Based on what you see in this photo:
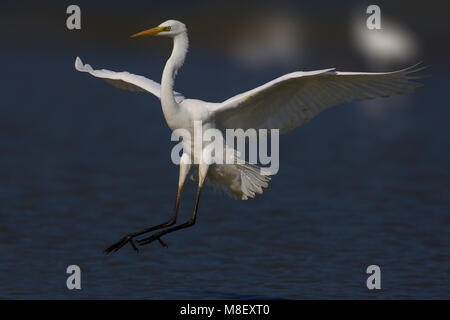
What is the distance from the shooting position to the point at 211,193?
13961 millimetres

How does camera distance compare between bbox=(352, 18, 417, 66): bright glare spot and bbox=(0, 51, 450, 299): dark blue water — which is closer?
bbox=(0, 51, 450, 299): dark blue water

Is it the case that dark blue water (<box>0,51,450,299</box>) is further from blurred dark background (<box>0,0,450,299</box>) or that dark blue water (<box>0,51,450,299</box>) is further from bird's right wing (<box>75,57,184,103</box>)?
bird's right wing (<box>75,57,184,103</box>)

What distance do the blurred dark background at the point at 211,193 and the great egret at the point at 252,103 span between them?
1.17 metres

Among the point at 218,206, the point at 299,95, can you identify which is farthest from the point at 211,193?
the point at 299,95

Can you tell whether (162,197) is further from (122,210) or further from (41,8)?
(41,8)

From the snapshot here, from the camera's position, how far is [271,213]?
42.8 feet

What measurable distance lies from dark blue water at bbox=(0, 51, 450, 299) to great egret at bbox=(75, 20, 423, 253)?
45.8 inches

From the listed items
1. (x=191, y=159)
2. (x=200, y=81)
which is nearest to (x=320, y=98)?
(x=191, y=159)

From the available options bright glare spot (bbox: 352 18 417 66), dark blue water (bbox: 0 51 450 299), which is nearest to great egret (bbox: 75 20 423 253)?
dark blue water (bbox: 0 51 450 299)

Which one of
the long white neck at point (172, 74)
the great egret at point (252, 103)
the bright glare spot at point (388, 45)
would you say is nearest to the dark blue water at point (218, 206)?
the bright glare spot at point (388, 45)

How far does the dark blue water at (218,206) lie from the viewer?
9.97m

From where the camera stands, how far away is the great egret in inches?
336

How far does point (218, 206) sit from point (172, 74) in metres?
4.84

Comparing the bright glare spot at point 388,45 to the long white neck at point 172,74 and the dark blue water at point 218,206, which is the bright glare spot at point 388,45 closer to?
the dark blue water at point 218,206
